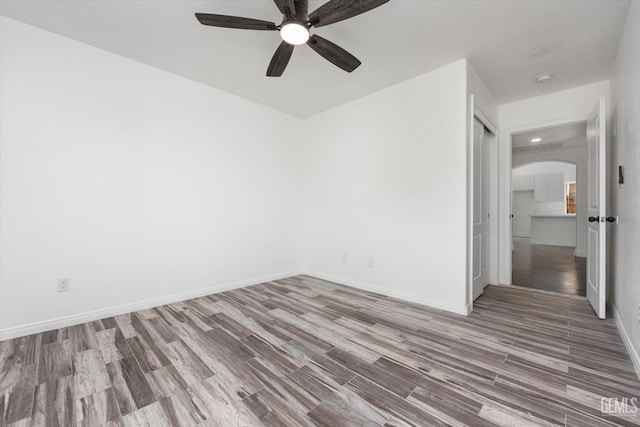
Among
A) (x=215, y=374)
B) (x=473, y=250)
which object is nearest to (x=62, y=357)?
(x=215, y=374)

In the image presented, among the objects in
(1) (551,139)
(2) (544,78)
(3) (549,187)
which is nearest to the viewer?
(2) (544,78)

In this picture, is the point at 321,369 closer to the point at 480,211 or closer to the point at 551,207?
the point at 480,211

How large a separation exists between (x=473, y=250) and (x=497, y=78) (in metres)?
2.08

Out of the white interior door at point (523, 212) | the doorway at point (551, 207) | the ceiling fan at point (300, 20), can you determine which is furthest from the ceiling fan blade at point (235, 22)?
the white interior door at point (523, 212)

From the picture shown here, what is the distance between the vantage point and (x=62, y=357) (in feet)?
6.39

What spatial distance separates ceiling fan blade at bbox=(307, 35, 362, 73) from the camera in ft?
6.55

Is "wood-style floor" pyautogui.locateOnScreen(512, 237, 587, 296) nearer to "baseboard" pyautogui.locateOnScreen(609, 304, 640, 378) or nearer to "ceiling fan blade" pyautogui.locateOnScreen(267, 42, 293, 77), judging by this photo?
"baseboard" pyautogui.locateOnScreen(609, 304, 640, 378)

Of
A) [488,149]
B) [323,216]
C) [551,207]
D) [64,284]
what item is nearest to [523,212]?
[551,207]

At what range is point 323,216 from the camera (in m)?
4.24

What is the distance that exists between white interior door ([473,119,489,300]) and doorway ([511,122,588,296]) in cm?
89

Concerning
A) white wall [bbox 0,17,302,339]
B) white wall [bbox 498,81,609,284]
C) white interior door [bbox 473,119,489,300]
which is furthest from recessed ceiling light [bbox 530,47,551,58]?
white wall [bbox 0,17,302,339]

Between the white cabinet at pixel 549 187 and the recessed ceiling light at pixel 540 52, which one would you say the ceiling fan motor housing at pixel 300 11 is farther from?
the white cabinet at pixel 549 187

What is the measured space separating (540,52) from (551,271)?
12.3 ft

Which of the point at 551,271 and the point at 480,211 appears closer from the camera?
the point at 480,211
